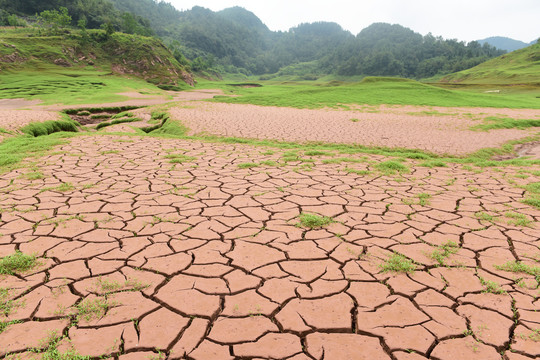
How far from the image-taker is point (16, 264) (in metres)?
2.36

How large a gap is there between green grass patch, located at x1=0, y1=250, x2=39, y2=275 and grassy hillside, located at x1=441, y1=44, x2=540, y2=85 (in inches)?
1966

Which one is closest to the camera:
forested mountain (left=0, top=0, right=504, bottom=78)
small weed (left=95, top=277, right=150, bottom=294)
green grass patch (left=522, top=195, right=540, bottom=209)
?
small weed (left=95, top=277, right=150, bottom=294)

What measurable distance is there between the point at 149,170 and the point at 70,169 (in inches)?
49.7

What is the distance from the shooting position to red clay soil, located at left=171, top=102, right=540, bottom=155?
338 inches

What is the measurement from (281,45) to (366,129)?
151955 millimetres

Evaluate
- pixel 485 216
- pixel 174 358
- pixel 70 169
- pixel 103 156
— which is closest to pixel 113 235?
pixel 174 358

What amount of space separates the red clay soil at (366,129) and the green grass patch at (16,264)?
676cm

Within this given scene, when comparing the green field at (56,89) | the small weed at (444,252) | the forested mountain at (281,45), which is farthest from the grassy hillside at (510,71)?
the small weed at (444,252)

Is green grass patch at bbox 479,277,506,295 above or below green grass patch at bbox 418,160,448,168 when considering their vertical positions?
below

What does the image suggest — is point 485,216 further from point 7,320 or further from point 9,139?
point 9,139

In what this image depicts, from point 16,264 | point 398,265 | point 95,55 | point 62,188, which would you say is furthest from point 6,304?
point 95,55

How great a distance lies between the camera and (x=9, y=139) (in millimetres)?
7445

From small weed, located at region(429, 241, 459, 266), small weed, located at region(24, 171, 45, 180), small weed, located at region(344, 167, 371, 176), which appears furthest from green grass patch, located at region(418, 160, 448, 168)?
small weed, located at region(24, 171, 45, 180)

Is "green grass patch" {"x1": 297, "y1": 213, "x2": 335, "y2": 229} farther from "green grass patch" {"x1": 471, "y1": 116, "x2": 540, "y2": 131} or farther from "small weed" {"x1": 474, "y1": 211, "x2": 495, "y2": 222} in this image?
"green grass patch" {"x1": 471, "y1": 116, "x2": 540, "y2": 131}
